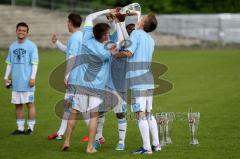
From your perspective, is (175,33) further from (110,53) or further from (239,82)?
(110,53)

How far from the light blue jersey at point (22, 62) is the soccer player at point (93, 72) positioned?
257cm

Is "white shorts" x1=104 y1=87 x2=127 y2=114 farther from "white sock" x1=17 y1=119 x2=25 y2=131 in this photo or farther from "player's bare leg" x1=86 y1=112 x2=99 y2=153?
"white sock" x1=17 y1=119 x2=25 y2=131

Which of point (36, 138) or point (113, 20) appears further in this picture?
point (36, 138)

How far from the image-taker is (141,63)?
12.8 m

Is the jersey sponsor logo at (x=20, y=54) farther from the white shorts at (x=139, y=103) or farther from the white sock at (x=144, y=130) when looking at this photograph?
the white sock at (x=144, y=130)

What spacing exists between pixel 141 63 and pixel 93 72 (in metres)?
Result: 0.86

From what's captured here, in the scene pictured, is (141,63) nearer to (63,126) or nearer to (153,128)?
(153,128)

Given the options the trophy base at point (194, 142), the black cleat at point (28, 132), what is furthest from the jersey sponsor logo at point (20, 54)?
the trophy base at point (194, 142)

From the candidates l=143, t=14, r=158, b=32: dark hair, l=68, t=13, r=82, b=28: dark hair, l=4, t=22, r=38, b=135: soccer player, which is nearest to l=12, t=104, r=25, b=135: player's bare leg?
l=4, t=22, r=38, b=135: soccer player

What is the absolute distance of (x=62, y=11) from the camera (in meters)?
51.6

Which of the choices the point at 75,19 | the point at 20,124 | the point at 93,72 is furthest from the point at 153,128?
the point at 20,124

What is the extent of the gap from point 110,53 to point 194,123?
2.01 metres

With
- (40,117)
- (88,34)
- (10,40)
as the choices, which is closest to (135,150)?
(88,34)

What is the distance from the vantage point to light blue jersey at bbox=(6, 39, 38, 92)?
15.4m
